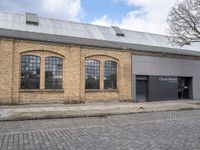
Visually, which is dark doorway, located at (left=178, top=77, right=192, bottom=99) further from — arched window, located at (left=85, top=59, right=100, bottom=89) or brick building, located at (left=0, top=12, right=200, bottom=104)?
arched window, located at (left=85, top=59, right=100, bottom=89)

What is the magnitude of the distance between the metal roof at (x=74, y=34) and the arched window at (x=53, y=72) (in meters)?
1.65

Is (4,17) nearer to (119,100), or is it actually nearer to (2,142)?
(119,100)

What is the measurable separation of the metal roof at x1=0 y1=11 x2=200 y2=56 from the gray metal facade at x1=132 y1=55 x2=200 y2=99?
1.07m

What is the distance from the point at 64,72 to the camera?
71.5ft

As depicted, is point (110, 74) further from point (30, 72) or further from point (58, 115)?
point (58, 115)

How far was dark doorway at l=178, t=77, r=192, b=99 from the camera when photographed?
95.0ft

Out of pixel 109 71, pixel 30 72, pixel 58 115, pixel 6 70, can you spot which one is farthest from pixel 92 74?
pixel 58 115

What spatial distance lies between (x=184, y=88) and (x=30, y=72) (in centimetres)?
1736

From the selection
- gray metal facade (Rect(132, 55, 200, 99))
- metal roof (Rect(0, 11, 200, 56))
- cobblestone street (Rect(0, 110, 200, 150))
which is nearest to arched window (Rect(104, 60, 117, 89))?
metal roof (Rect(0, 11, 200, 56))

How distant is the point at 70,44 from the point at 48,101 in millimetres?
5031

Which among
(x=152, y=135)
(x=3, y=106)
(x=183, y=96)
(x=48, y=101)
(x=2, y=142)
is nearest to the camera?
(x=2, y=142)

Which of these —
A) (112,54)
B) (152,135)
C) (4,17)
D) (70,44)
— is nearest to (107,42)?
(112,54)

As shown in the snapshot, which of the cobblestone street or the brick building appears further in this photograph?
the brick building

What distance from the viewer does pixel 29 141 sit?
848 cm
